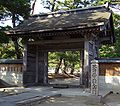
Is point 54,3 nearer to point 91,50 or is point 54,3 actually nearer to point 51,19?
point 51,19

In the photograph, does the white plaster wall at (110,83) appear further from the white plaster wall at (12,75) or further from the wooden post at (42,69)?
the white plaster wall at (12,75)

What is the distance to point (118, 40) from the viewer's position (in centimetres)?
2758

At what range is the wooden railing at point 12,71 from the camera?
20734mm

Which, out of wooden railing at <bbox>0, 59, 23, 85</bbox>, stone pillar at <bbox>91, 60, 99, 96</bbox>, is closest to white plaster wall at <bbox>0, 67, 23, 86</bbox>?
wooden railing at <bbox>0, 59, 23, 85</bbox>

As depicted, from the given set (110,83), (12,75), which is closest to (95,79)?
(110,83)

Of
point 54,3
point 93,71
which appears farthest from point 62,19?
point 54,3

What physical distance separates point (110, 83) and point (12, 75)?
850 centimetres

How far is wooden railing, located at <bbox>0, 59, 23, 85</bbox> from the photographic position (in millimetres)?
20734

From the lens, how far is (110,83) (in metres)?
19.2

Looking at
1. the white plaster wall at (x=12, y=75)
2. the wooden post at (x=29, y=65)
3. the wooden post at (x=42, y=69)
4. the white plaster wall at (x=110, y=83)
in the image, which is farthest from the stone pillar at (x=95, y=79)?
the white plaster wall at (x=12, y=75)

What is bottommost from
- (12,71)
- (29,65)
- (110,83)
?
(110,83)

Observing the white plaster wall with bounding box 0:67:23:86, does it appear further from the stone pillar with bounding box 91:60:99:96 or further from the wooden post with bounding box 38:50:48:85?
the stone pillar with bounding box 91:60:99:96

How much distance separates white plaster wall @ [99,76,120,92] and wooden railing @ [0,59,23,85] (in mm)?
6866

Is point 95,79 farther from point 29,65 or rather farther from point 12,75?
point 12,75
